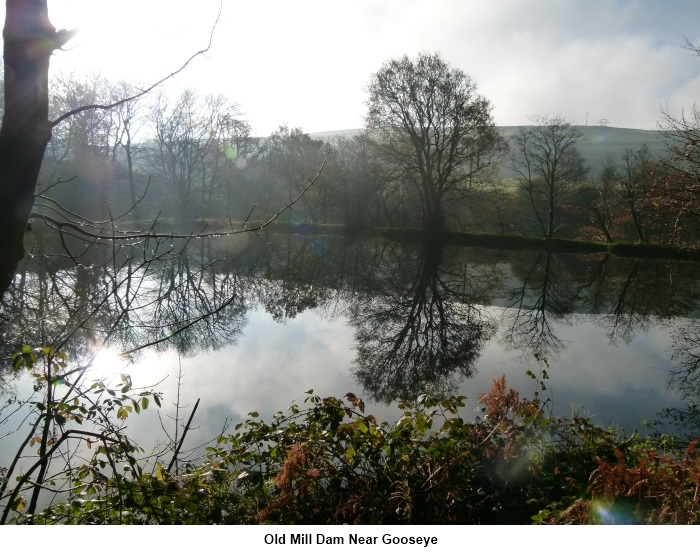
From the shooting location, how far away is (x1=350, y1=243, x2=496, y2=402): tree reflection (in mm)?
8062

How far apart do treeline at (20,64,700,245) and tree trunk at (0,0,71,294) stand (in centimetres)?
2410

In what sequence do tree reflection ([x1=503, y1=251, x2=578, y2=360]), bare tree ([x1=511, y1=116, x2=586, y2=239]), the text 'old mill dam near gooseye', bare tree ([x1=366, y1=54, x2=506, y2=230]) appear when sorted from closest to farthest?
the text 'old mill dam near gooseye' < tree reflection ([x1=503, y1=251, x2=578, y2=360]) < bare tree ([x1=366, y1=54, x2=506, y2=230]) < bare tree ([x1=511, y1=116, x2=586, y2=239])

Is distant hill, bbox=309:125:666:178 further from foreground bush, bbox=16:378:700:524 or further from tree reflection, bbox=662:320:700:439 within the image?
foreground bush, bbox=16:378:700:524

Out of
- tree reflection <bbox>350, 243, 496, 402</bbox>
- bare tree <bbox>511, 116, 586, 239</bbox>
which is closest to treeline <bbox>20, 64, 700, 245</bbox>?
bare tree <bbox>511, 116, 586, 239</bbox>

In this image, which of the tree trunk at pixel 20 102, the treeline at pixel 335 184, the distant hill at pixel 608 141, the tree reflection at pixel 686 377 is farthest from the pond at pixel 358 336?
the distant hill at pixel 608 141

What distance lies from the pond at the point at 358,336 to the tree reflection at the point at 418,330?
5cm

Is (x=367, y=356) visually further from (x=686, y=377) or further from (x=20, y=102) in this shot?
(x=20, y=102)

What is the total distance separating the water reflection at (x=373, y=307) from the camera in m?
6.50

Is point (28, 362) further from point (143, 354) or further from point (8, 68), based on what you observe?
point (143, 354)

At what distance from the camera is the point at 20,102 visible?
6.85ft

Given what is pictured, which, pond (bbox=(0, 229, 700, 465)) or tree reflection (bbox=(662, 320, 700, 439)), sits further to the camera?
tree reflection (bbox=(662, 320, 700, 439))

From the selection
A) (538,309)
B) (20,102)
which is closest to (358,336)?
(538,309)

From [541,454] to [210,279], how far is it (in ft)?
46.9

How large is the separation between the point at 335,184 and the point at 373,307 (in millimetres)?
25787
